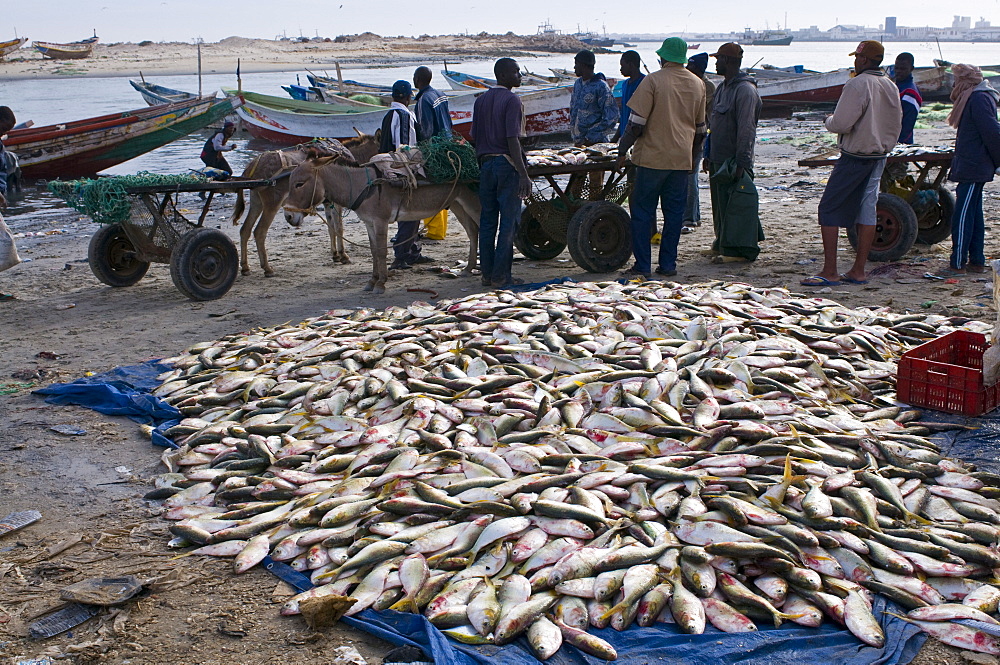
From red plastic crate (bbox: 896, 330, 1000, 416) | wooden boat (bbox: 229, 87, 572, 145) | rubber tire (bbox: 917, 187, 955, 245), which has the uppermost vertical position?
wooden boat (bbox: 229, 87, 572, 145)

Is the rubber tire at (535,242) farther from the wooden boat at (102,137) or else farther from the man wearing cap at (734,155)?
the wooden boat at (102,137)

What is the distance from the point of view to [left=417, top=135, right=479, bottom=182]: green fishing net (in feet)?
27.7

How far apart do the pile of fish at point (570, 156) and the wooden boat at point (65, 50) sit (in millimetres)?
90914

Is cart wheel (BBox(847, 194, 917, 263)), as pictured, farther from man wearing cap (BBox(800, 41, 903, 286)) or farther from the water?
the water

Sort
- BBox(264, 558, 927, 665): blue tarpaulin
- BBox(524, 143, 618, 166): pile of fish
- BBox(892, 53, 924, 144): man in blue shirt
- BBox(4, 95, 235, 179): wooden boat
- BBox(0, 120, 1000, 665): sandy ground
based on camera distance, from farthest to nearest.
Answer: BBox(4, 95, 235, 179): wooden boat → BBox(892, 53, 924, 144): man in blue shirt → BBox(524, 143, 618, 166): pile of fish → BBox(0, 120, 1000, 665): sandy ground → BBox(264, 558, 927, 665): blue tarpaulin

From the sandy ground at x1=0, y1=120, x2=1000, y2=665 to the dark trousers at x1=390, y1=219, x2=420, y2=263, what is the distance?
358mm

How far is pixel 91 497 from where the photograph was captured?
4.50 meters

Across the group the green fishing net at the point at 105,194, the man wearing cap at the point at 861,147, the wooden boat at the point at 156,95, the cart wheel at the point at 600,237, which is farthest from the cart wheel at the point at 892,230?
the wooden boat at the point at 156,95

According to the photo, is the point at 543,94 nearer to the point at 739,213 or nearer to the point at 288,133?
the point at 288,133

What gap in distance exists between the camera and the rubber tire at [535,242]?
9.69 metres

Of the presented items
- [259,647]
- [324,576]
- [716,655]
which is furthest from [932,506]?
[259,647]

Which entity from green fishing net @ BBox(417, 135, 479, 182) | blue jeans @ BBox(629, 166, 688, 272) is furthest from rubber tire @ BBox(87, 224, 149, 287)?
blue jeans @ BBox(629, 166, 688, 272)

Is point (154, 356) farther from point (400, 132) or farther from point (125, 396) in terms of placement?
point (400, 132)

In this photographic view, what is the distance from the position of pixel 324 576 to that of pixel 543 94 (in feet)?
65.6
